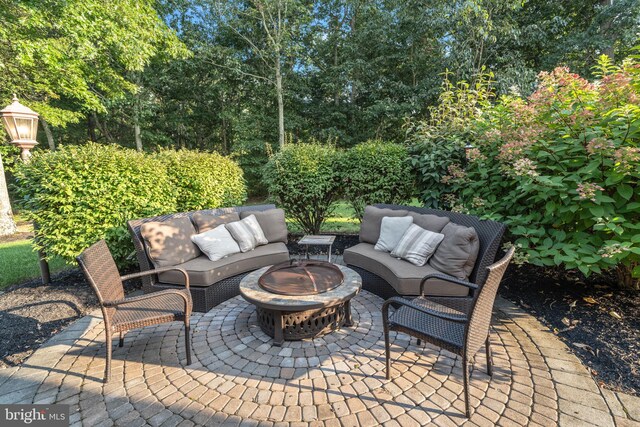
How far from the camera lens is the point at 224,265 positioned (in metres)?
3.38

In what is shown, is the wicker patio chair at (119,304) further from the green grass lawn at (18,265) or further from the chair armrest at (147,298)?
the green grass lawn at (18,265)

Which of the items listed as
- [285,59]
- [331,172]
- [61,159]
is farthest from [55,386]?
[285,59]

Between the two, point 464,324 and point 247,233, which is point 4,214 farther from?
point 464,324

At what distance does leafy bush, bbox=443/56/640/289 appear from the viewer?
8.12 ft

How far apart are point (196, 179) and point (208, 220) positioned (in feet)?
3.43

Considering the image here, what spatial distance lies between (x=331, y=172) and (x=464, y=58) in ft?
25.3

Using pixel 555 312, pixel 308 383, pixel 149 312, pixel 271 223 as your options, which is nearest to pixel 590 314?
pixel 555 312

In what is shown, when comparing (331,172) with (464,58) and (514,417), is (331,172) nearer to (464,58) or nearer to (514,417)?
(514,417)

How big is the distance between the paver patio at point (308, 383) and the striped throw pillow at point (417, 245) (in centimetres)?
94

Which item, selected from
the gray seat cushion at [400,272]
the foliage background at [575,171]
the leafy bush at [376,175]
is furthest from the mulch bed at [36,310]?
the foliage background at [575,171]

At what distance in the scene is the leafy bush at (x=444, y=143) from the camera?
4.20 metres

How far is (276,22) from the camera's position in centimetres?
1187

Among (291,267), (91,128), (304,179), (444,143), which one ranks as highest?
(91,128)

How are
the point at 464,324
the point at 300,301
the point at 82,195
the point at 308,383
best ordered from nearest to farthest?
the point at 464,324
the point at 308,383
the point at 300,301
the point at 82,195
